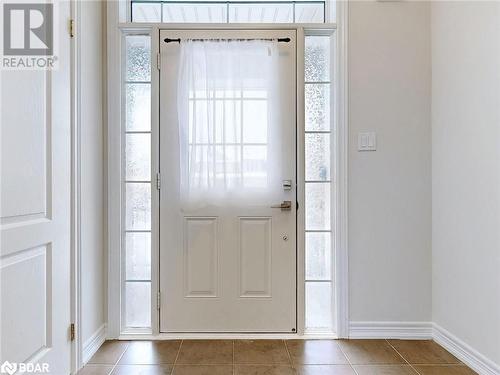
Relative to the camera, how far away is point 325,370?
6.55ft

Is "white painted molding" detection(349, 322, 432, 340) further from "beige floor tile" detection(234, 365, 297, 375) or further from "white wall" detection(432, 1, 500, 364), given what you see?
"beige floor tile" detection(234, 365, 297, 375)

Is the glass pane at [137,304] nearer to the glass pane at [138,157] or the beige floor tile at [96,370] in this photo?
the beige floor tile at [96,370]

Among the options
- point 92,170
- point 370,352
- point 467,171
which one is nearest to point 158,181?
point 92,170

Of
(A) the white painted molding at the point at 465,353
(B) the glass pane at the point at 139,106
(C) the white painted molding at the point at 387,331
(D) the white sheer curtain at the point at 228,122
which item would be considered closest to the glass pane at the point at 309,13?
(D) the white sheer curtain at the point at 228,122

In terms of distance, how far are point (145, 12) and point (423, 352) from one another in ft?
9.11

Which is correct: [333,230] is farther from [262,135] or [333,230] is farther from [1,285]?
[1,285]

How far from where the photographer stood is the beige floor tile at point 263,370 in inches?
76.9

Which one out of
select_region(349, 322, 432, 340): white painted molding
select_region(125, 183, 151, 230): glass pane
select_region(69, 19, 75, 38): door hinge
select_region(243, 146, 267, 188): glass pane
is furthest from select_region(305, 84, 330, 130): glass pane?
select_region(69, 19, 75, 38): door hinge

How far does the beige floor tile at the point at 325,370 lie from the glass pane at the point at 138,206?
128cm

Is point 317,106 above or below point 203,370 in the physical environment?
above

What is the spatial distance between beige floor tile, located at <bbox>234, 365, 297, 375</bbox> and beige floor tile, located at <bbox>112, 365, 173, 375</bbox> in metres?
0.37

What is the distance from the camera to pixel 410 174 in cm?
240

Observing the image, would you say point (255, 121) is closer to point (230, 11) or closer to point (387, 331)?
point (230, 11)

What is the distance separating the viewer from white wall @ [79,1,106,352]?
6.84ft
